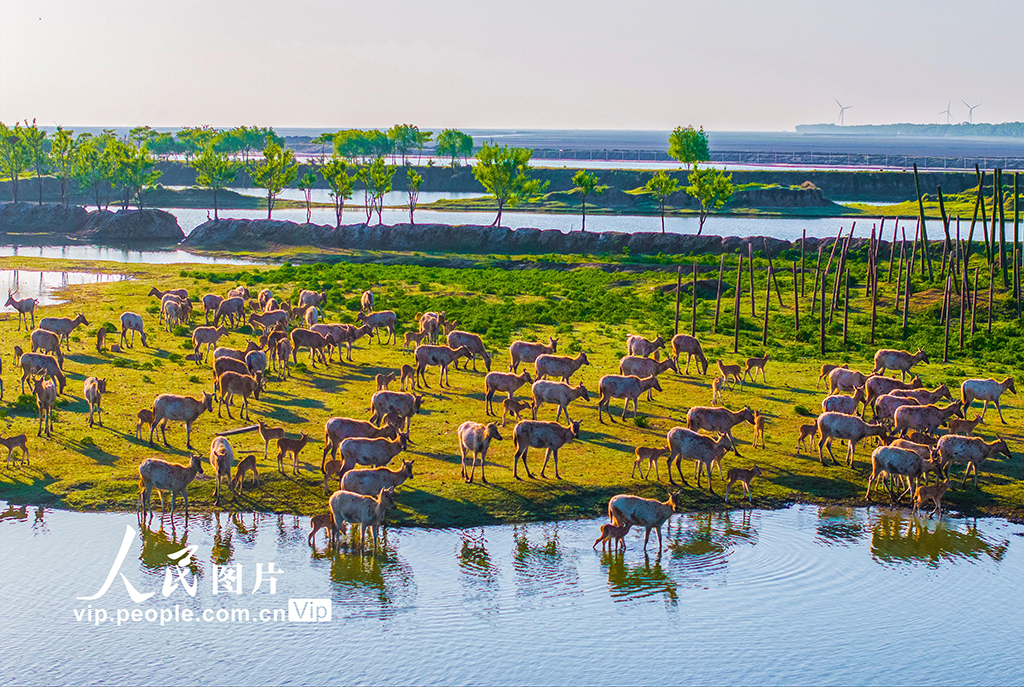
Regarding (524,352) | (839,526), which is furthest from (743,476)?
(524,352)

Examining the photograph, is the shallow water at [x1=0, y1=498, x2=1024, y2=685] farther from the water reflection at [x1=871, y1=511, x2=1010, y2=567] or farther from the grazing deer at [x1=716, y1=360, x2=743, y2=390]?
the grazing deer at [x1=716, y1=360, x2=743, y2=390]

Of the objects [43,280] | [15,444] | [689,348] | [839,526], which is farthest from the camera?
[43,280]

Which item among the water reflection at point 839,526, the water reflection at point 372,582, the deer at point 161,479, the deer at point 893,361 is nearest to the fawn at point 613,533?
the water reflection at point 372,582

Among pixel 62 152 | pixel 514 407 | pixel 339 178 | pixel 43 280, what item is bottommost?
pixel 514 407

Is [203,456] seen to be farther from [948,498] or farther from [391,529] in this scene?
[948,498]

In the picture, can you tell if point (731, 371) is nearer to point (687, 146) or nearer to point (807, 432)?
point (807, 432)

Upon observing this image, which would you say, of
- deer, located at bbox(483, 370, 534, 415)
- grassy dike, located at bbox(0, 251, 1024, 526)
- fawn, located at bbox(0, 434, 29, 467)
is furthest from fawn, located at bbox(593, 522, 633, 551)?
fawn, located at bbox(0, 434, 29, 467)

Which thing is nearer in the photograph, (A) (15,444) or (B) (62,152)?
(A) (15,444)
